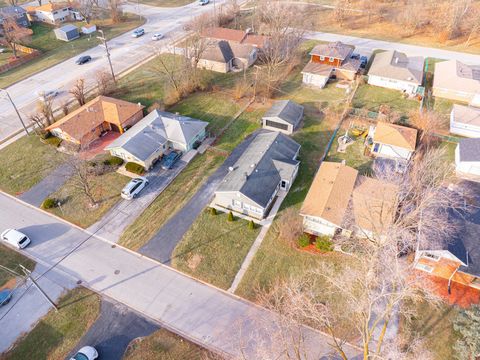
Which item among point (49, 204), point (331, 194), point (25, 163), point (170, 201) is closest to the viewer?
point (331, 194)

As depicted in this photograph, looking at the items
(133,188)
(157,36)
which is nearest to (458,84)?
(133,188)

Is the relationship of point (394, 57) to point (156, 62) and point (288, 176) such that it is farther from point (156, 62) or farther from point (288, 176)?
point (156, 62)

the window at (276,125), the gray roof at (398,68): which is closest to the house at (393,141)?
the window at (276,125)

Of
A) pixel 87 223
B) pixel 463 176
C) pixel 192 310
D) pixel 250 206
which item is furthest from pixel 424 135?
pixel 87 223

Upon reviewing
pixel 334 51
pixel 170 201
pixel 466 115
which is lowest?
pixel 170 201

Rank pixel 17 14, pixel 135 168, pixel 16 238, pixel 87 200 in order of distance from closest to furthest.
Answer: pixel 16 238 < pixel 87 200 < pixel 135 168 < pixel 17 14

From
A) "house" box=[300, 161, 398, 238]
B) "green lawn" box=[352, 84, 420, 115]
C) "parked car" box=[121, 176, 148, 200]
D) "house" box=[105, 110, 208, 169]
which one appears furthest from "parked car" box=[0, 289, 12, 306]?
"green lawn" box=[352, 84, 420, 115]

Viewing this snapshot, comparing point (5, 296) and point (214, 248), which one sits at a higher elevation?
point (5, 296)

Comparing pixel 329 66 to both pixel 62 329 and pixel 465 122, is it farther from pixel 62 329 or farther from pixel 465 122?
pixel 62 329
